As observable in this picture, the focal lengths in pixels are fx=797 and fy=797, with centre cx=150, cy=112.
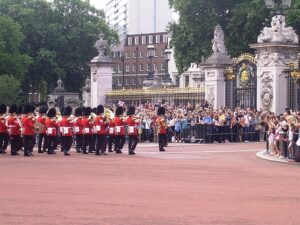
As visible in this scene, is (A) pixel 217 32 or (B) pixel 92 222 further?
(A) pixel 217 32

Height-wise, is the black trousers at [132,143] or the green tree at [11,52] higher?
the green tree at [11,52]

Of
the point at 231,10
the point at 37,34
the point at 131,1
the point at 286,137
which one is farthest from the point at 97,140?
the point at 131,1

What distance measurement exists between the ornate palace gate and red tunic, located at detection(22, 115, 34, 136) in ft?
34.5

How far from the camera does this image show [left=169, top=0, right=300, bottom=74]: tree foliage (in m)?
42.3

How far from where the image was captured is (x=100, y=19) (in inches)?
2670

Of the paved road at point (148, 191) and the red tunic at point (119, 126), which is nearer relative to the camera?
the paved road at point (148, 191)

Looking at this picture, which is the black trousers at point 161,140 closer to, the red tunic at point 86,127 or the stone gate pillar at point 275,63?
the red tunic at point 86,127

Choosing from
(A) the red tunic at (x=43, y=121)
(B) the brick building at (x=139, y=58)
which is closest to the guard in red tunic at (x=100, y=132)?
(A) the red tunic at (x=43, y=121)

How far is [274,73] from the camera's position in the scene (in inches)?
1142

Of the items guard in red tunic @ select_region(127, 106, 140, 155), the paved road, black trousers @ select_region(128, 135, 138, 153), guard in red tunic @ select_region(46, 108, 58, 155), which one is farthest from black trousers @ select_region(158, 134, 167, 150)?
the paved road

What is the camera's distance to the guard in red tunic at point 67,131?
23.3 metres

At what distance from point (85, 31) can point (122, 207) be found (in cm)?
5308

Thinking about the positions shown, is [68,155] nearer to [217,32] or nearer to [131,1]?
[217,32]

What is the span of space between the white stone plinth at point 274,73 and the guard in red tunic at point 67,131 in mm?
8464
